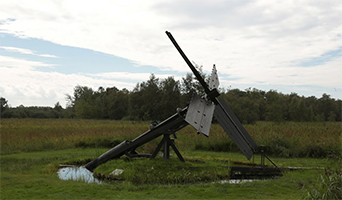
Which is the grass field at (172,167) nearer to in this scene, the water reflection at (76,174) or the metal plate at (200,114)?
the water reflection at (76,174)

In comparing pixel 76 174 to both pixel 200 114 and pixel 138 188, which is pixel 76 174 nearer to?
pixel 138 188

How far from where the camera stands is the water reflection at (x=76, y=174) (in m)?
10.5

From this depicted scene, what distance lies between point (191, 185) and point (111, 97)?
1933 inches

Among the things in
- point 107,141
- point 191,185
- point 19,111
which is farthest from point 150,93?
point 191,185

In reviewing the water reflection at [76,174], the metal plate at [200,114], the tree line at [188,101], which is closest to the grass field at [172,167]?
the water reflection at [76,174]

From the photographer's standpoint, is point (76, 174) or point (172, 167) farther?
point (76, 174)

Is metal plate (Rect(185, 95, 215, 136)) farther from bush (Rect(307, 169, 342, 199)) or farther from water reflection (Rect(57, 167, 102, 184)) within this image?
water reflection (Rect(57, 167, 102, 184))

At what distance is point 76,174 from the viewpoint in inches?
450

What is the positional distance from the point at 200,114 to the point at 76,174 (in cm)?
533

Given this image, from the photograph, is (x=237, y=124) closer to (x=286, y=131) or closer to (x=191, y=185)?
(x=191, y=185)

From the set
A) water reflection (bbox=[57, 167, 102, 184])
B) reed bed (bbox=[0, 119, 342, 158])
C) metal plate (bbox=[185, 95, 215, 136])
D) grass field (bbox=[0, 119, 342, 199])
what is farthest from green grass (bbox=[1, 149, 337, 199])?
reed bed (bbox=[0, 119, 342, 158])

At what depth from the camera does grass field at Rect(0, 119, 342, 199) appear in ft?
27.0

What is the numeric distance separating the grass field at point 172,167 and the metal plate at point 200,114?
1.72m

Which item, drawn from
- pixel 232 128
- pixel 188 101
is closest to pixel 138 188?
pixel 232 128
